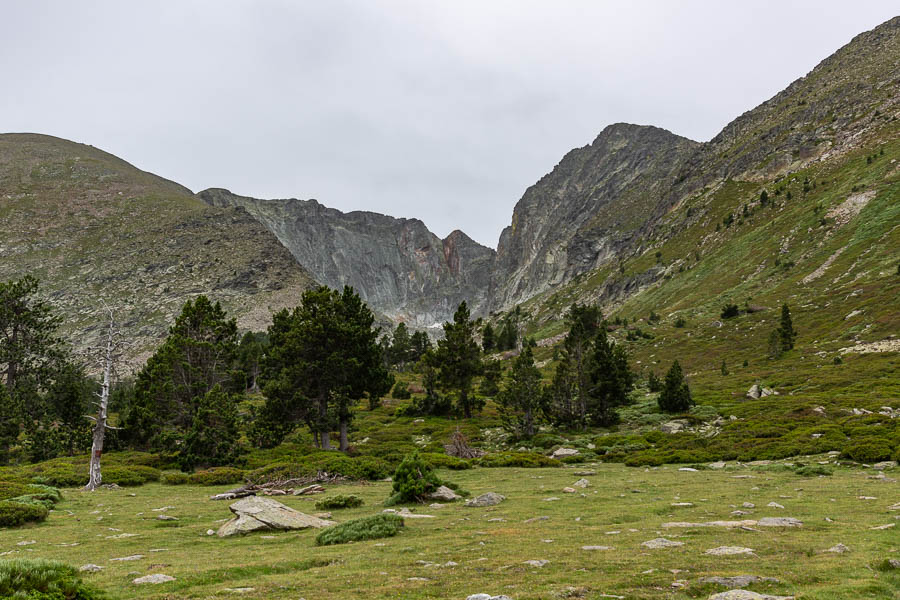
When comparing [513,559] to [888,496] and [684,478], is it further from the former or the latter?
[684,478]

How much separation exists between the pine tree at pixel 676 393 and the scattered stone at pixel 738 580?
4079 cm

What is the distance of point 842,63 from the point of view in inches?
7520

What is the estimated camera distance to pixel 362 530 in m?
13.3

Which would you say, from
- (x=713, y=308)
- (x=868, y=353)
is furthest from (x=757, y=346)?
(x=713, y=308)

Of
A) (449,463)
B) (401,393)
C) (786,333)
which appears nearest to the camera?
(449,463)

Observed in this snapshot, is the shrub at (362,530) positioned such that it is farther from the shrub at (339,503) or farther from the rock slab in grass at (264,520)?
the shrub at (339,503)

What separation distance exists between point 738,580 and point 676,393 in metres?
41.8

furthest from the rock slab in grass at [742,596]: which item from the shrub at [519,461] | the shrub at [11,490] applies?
the shrub at [11,490]

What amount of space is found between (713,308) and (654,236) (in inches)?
3826

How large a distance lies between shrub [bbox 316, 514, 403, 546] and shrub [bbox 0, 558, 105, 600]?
637 centimetres

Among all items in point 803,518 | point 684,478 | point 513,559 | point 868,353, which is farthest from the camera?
point 868,353

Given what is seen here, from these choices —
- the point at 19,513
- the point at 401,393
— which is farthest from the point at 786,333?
the point at 19,513

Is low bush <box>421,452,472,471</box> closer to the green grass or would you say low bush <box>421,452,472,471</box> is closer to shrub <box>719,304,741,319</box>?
the green grass

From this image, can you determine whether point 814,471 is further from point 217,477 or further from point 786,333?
point 786,333
